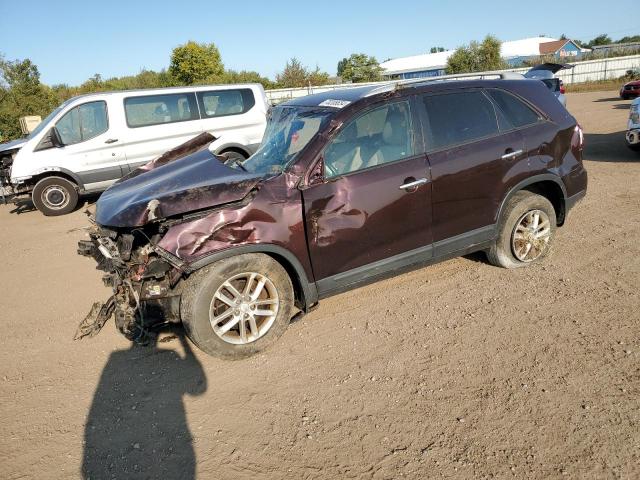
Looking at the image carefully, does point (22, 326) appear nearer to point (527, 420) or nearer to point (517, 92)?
point (527, 420)

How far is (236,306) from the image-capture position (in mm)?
3359

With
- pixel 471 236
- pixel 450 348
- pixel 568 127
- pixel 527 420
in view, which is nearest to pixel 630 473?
pixel 527 420

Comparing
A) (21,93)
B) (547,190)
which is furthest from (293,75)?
(547,190)

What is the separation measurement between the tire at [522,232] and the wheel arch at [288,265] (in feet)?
6.57

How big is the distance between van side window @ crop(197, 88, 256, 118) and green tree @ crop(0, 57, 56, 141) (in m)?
15.6

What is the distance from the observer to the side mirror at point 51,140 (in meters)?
8.47

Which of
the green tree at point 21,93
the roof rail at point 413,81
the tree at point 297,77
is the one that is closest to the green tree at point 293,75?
the tree at point 297,77

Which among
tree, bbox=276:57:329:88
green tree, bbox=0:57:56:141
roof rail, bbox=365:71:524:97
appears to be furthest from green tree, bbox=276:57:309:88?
roof rail, bbox=365:71:524:97

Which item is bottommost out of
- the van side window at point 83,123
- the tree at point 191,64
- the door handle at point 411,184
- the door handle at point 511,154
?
the door handle at point 411,184

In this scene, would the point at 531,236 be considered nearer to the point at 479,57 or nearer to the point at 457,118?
the point at 457,118

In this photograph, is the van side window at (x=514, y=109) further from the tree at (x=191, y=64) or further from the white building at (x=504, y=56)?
the white building at (x=504, y=56)

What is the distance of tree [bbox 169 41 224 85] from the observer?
3675 centimetres

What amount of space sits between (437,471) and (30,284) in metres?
5.07

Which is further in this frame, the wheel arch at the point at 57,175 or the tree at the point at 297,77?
the tree at the point at 297,77
